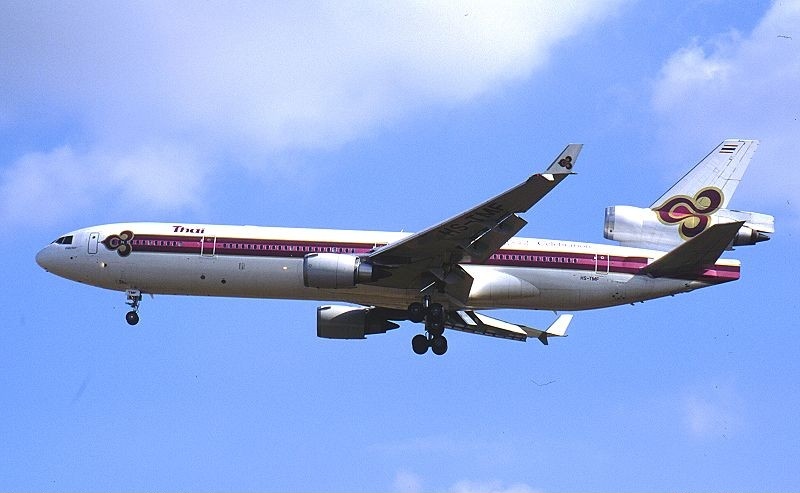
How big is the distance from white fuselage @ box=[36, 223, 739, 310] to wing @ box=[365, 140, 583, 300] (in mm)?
758

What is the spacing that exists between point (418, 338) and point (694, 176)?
11.4 m

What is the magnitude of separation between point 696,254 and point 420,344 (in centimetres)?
1000

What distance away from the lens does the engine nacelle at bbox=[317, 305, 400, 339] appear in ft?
158

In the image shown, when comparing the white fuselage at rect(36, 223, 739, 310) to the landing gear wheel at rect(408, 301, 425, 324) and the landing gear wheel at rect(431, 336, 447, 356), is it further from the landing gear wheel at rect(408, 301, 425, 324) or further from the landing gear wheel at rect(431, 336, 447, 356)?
the landing gear wheel at rect(431, 336, 447, 356)

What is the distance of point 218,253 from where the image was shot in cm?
4394

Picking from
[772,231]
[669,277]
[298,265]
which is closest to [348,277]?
[298,265]

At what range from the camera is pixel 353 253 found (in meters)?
44.2

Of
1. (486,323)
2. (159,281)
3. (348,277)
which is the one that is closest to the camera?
(348,277)

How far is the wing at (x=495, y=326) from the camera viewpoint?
159 feet

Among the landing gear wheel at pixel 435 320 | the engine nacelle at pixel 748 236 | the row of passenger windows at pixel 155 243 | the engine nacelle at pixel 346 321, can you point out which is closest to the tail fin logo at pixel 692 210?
the engine nacelle at pixel 748 236

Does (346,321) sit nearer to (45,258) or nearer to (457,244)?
(457,244)

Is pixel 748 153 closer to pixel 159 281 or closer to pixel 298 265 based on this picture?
pixel 298 265

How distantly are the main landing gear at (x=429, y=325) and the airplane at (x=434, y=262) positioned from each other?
0.05m

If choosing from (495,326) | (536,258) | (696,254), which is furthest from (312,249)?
(696,254)
